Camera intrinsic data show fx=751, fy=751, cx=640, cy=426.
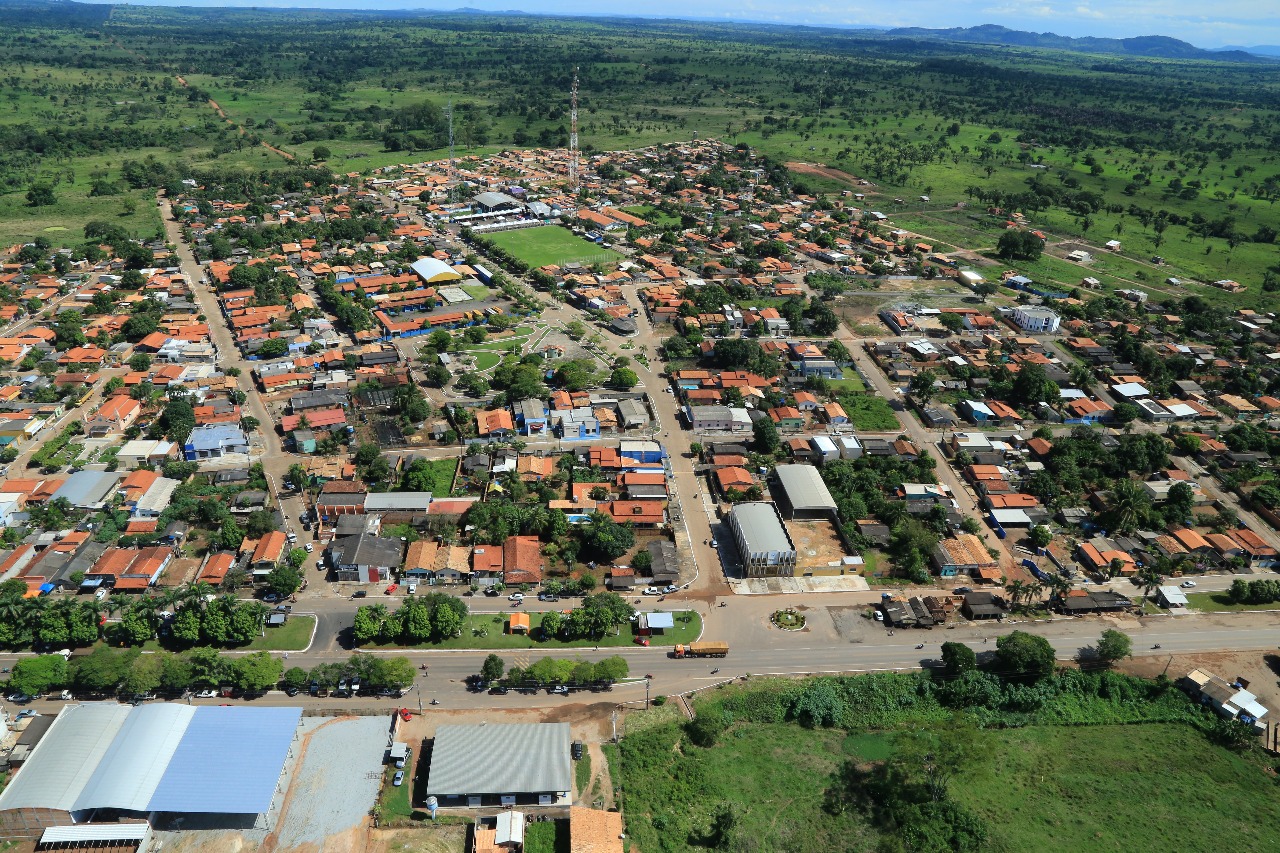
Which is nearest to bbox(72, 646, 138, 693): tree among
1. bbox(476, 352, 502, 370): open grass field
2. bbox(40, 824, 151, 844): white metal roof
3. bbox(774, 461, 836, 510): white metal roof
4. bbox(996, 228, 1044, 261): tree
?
bbox(40, 824, 151, 844): white metal roof

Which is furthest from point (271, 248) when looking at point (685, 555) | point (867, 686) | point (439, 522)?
point (867, 686)

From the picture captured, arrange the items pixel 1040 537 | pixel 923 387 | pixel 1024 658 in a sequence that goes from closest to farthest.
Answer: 1. pixel 1024 658
2. pixel 1040 537
3. pixel 923 387

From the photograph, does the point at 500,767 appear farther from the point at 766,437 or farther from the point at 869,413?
the point at 869,413

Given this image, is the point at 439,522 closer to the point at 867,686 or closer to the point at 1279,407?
the point at 867,686

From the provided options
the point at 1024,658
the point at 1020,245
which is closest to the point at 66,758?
the point at 1024,658

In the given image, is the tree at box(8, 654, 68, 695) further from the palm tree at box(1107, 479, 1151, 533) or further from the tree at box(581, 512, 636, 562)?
A: the palm tree at box(1107, 479, 1151, 533)
